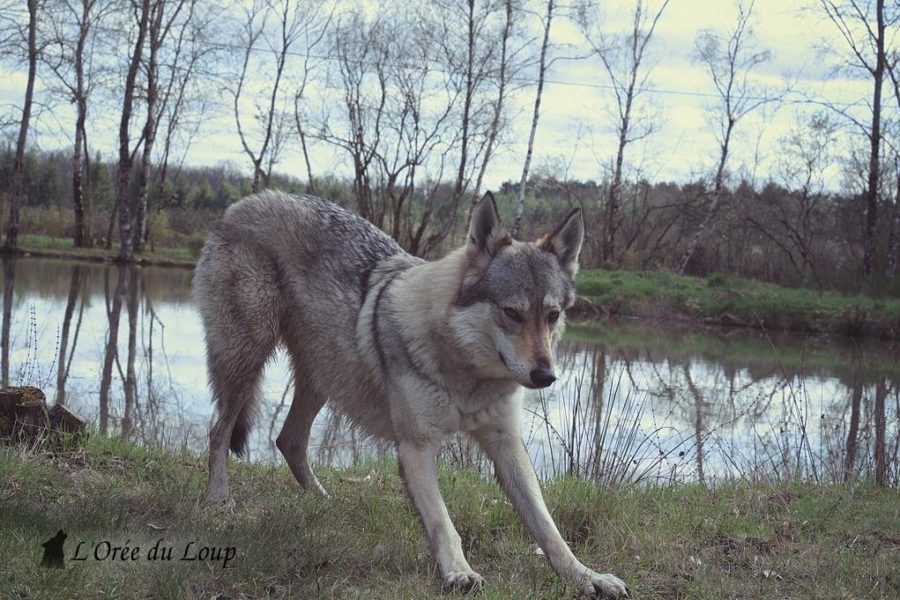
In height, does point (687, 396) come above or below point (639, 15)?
below

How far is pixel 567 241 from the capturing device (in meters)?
4.53

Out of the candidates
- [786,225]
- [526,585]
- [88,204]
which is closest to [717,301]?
[786,225]

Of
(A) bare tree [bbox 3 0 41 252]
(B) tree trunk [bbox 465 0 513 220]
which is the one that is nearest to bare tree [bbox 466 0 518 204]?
(B) tree trunk [bbox 465 0 513 220]

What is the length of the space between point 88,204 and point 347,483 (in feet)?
105

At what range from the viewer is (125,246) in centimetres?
2933

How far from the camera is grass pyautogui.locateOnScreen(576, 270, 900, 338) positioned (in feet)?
66.7

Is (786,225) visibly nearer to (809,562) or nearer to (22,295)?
(22,295)

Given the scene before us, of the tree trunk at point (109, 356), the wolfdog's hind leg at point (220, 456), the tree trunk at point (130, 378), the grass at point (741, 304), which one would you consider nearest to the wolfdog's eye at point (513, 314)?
the wolfdog's hind leg at point (220, 456)

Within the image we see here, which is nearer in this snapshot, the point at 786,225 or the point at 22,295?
the point at 22,295

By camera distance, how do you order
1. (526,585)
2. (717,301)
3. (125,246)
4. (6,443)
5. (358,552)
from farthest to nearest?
(125,246) < (717,301) < (6,443) < (358,552) < (526,585)

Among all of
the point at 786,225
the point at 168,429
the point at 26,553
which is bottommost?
the point at 168,429

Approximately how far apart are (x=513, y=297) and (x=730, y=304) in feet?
63.4

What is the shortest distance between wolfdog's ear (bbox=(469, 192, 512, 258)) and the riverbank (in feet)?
50.7

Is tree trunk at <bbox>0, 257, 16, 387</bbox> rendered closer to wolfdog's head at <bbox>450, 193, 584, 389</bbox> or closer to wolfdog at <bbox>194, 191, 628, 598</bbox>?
wolfdog at <bbox>194, 191, 628, 598</bbox>
